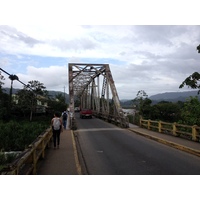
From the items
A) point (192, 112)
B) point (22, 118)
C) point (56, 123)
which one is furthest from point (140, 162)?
point (22, 118)

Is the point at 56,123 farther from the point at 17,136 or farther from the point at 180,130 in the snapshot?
the point at 17,136

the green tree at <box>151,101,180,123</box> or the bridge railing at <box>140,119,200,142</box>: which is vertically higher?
the green tree at <box>151,101,180,123</box>

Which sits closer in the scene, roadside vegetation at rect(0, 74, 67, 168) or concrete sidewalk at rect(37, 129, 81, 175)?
concrete sidewalk at rect(37, 129, 81, 175)

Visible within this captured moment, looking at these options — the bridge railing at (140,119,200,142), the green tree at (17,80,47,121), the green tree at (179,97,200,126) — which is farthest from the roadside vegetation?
the green tree at (179,97,200,126)

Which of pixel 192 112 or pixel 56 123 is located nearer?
pixel 56 123

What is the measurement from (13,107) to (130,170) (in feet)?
110

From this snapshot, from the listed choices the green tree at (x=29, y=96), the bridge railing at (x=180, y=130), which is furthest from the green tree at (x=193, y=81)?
the green tree at (x=29, y=96)

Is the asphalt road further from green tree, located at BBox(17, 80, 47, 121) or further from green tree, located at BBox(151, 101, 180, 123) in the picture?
green tree, located at BBox(17, 80, 47, 121)

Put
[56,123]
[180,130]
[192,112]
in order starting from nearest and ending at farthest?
[56,123] < [180,130] < [192,112]

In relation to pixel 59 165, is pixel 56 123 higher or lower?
higher

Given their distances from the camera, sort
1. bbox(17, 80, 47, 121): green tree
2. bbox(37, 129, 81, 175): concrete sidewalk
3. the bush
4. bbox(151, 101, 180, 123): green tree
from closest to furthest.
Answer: bbox(37, 129, 81, 175): concrete sidewalk, the bush, bbox(151, 101, 180, 123): green tree, bbox(17, 80, 47, 121): green tree

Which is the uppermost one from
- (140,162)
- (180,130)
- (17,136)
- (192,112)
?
(192,112)

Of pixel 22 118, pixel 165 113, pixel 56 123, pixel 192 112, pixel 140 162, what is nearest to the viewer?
pixel 140 162

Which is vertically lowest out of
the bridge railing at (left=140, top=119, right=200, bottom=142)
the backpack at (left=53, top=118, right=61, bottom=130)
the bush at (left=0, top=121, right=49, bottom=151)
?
the bush at (left=0, top=121, right=49, bottom=151)
